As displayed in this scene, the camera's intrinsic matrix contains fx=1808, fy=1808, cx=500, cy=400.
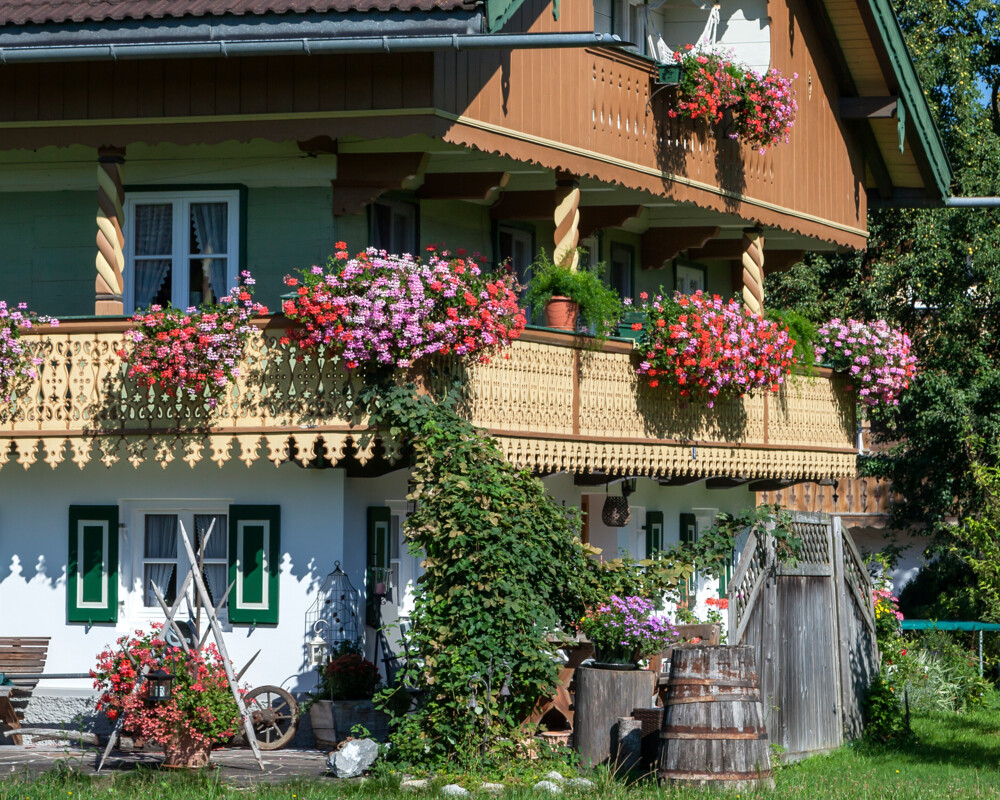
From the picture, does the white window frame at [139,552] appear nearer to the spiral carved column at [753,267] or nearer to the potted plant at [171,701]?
the potted plant at [171,701]

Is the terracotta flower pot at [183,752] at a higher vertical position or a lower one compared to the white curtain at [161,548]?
lower

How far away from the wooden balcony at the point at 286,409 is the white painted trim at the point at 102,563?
0.70m

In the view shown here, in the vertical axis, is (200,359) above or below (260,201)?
below

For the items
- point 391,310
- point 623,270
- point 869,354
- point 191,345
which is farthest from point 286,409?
point 869,354

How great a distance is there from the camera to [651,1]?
22750 mm

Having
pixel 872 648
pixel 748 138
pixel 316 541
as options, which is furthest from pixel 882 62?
pixel 316 541

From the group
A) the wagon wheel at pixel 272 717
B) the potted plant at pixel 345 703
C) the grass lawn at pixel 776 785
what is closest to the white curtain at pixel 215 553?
the wagon wheel at pixel 272 717

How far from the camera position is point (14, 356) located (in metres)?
17.4

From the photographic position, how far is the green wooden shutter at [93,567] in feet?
61.2

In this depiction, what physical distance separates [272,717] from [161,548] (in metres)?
2.88

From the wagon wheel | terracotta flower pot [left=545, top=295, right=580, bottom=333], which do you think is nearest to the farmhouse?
terracotta flower pot [left=545, top=295, right=580, bottom=333]

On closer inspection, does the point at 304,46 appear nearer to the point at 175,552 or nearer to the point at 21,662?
the point at 175,552

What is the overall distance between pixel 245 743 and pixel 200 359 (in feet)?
12.3

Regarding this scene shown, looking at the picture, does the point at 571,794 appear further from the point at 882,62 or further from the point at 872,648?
the point at 882,62
